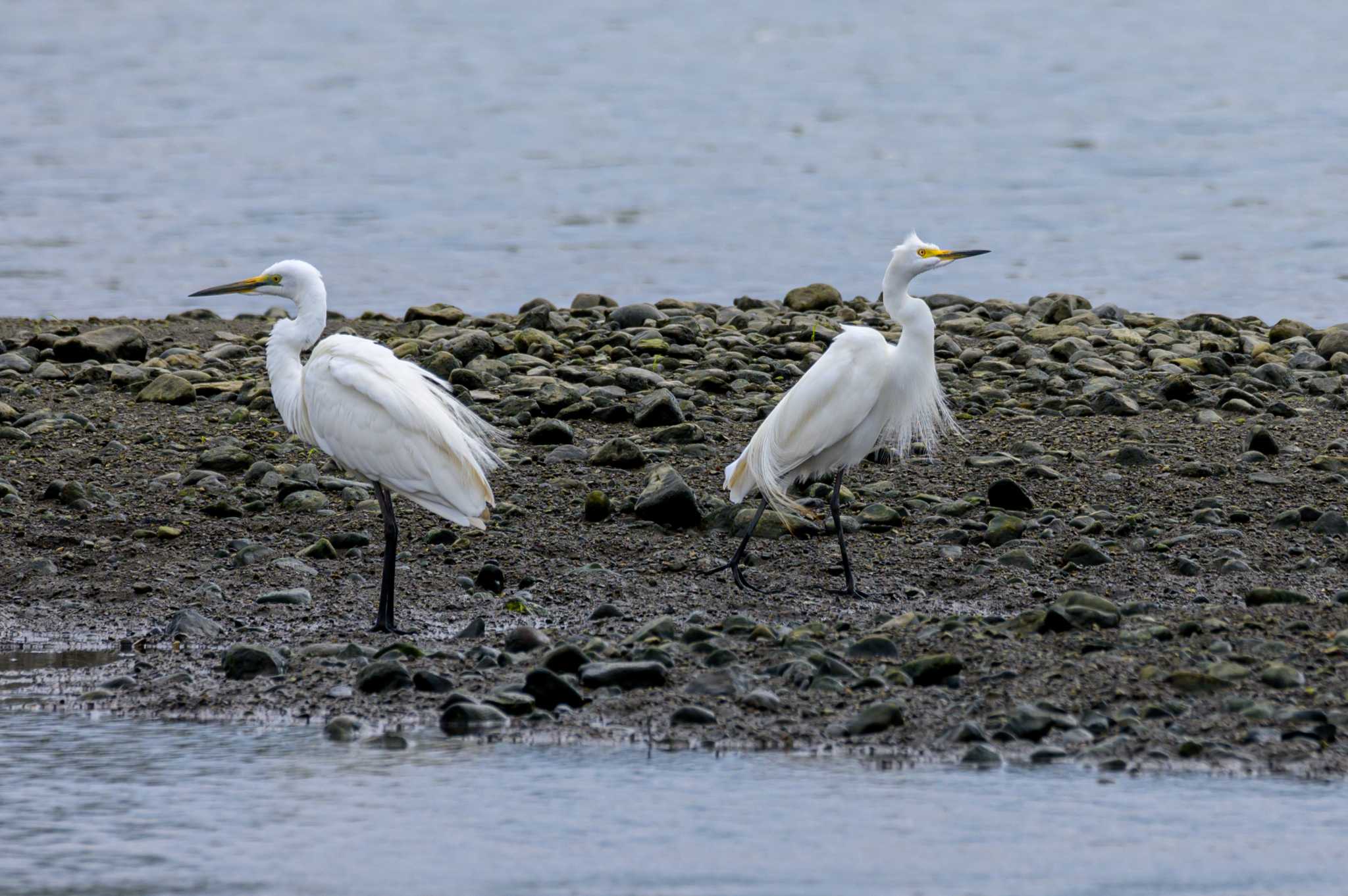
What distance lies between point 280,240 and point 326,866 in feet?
54.3

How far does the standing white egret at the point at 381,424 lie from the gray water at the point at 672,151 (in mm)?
8667

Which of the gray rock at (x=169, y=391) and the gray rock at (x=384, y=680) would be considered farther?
the gray rock at (x=169, y=391)

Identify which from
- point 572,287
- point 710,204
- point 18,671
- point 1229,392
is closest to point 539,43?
point 710,204

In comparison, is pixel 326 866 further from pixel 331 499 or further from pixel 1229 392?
pixel 1229 392

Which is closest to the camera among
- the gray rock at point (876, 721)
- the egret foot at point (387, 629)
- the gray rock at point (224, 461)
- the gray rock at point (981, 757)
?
the gray rock at point (981, 757)

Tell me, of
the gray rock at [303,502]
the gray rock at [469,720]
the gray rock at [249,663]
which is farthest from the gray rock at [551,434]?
the gray rock at [469,720]

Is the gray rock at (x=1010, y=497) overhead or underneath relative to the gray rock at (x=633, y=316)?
underneath

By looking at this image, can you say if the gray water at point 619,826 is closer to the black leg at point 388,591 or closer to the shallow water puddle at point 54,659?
Result: the shallow water puddle at point 54,659

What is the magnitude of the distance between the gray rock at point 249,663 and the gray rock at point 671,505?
2451 mm

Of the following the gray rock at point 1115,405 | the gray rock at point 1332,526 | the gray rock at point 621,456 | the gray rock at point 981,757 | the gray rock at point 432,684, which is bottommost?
the gray rock at point 981,757

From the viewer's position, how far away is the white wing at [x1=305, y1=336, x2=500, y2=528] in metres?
8.09

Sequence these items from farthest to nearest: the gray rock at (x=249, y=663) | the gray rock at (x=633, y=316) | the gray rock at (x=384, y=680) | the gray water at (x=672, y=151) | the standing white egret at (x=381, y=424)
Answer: the gray water at (x=672, y=151)
the gray rock at (x=633, y=316)
the standing white egret at (x=381, y=424)
the gray rock at (x=249, y=663)
the gray rock at (x=384, y=680)

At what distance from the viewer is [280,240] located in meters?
20.9

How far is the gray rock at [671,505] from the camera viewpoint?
8867 mm
